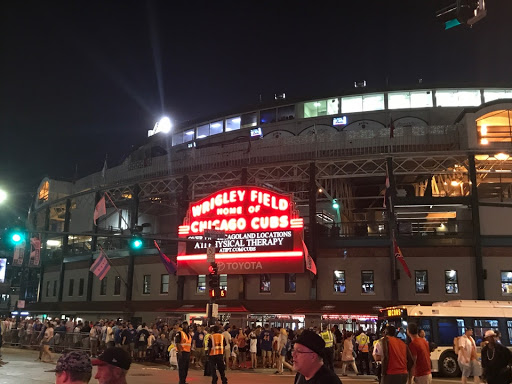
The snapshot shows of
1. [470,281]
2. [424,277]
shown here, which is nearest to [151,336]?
[424,277]

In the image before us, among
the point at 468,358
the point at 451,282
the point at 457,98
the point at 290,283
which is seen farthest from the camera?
the point at 457,98

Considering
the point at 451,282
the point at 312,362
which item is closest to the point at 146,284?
the point at 451,282

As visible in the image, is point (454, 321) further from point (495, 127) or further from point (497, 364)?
point (495, 127)

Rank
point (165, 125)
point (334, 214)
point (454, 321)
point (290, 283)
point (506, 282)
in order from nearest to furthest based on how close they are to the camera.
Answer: point (454, 321) < point (506, 282) < point (290, 283) < point (334, 214) < point (165, 125)

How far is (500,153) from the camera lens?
34.0m

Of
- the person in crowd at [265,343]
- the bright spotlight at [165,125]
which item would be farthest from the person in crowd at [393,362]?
the bright spotlight at [165,125]

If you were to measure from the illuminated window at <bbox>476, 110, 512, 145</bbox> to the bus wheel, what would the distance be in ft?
57.6

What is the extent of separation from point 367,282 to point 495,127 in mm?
14011

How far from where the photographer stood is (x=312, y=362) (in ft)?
15.9

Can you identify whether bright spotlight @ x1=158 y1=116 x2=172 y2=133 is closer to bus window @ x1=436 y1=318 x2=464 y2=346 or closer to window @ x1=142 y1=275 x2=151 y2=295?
window @ x1=142 y1=275 x2=151 y2=295

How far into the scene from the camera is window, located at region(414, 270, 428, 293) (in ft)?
108

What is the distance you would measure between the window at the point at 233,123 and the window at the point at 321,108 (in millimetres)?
7728

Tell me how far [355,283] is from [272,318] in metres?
6.08

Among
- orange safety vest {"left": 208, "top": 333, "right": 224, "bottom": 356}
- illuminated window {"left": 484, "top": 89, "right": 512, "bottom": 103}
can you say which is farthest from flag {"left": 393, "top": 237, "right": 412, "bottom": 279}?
illuminated window {"left": 484, "top": 89, "right": 512, "bottom": 103}
